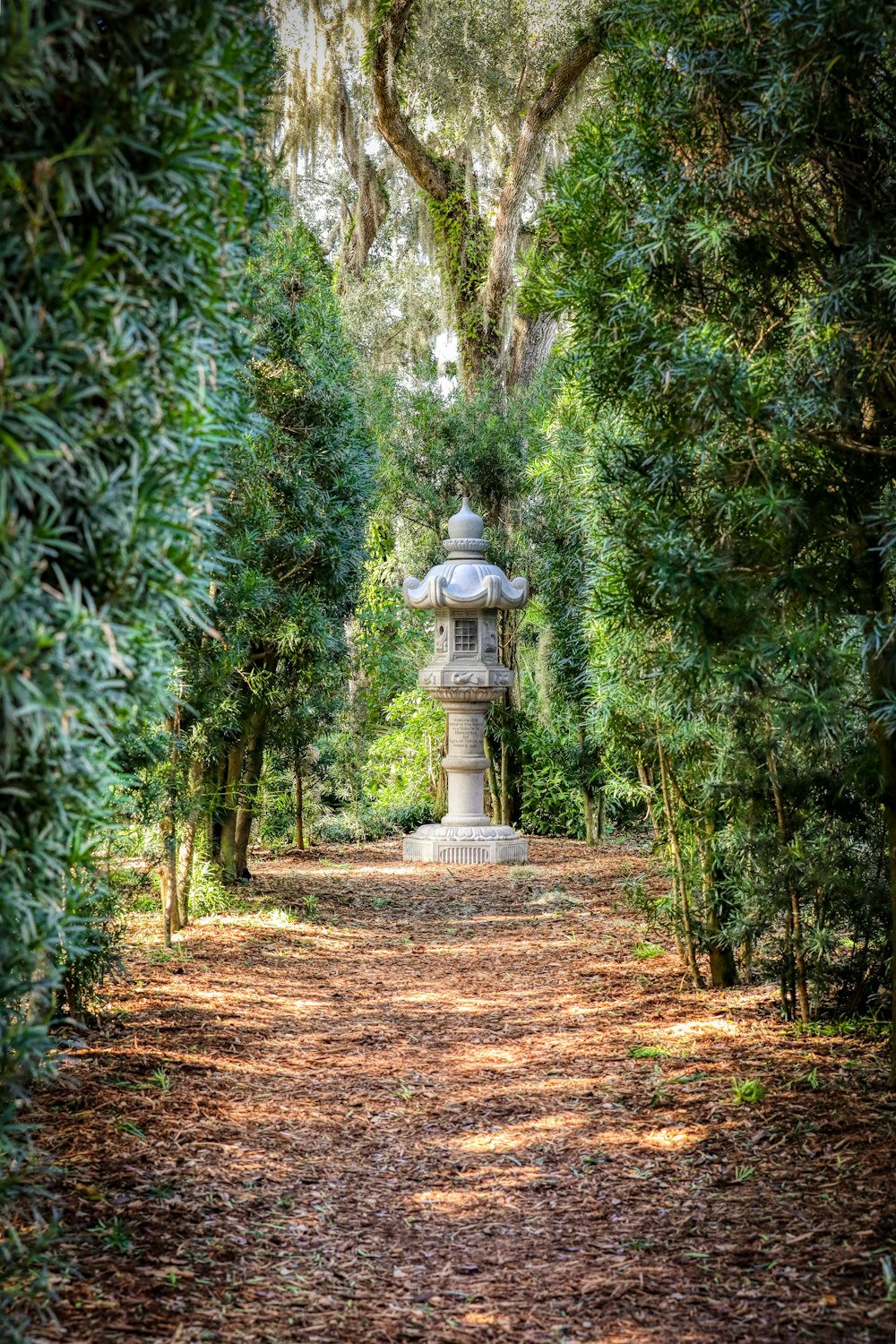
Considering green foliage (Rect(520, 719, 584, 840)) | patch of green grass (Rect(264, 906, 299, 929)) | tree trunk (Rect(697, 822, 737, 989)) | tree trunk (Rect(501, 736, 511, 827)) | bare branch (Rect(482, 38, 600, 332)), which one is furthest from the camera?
tree trunk (Rect(501, 736, 511, 827))

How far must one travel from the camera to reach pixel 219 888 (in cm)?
786

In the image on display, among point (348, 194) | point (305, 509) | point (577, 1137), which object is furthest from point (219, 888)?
point (348, 194)

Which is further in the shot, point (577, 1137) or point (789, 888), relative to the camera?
point (789, 888)

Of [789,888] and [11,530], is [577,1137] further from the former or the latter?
[11,530]

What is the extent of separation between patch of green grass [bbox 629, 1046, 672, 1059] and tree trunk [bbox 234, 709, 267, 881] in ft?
12.9

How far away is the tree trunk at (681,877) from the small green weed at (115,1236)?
126 inches

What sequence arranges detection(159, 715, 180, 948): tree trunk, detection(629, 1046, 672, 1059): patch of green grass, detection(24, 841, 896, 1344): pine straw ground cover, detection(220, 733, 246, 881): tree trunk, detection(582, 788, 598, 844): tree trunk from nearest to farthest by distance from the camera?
1. detection(24, 841, 896, 1344): pine straw ground cover
2. detection(629, 1046, 672, 1059): patch of green grass
3. detection(159, 715, 180, 948): tree trunk
4. detection(220, 733, 246, 881): tree trunk
5. detection(582, 788, 598, 844): tree trunk

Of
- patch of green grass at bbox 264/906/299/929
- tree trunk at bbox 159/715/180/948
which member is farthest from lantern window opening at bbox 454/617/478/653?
tree trunk at bbox 159/715/180/948

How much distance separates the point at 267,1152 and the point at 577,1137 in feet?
3.52

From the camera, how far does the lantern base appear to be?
37.4ft

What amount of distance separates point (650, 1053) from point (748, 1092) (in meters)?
0.78

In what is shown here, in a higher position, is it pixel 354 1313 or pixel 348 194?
A: pixel 348 194

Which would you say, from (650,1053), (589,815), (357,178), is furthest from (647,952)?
(357,178)

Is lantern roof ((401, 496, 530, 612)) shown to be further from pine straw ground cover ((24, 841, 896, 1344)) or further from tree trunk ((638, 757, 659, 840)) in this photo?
pine straw ground cover ((24, 841, 896, 1344))
